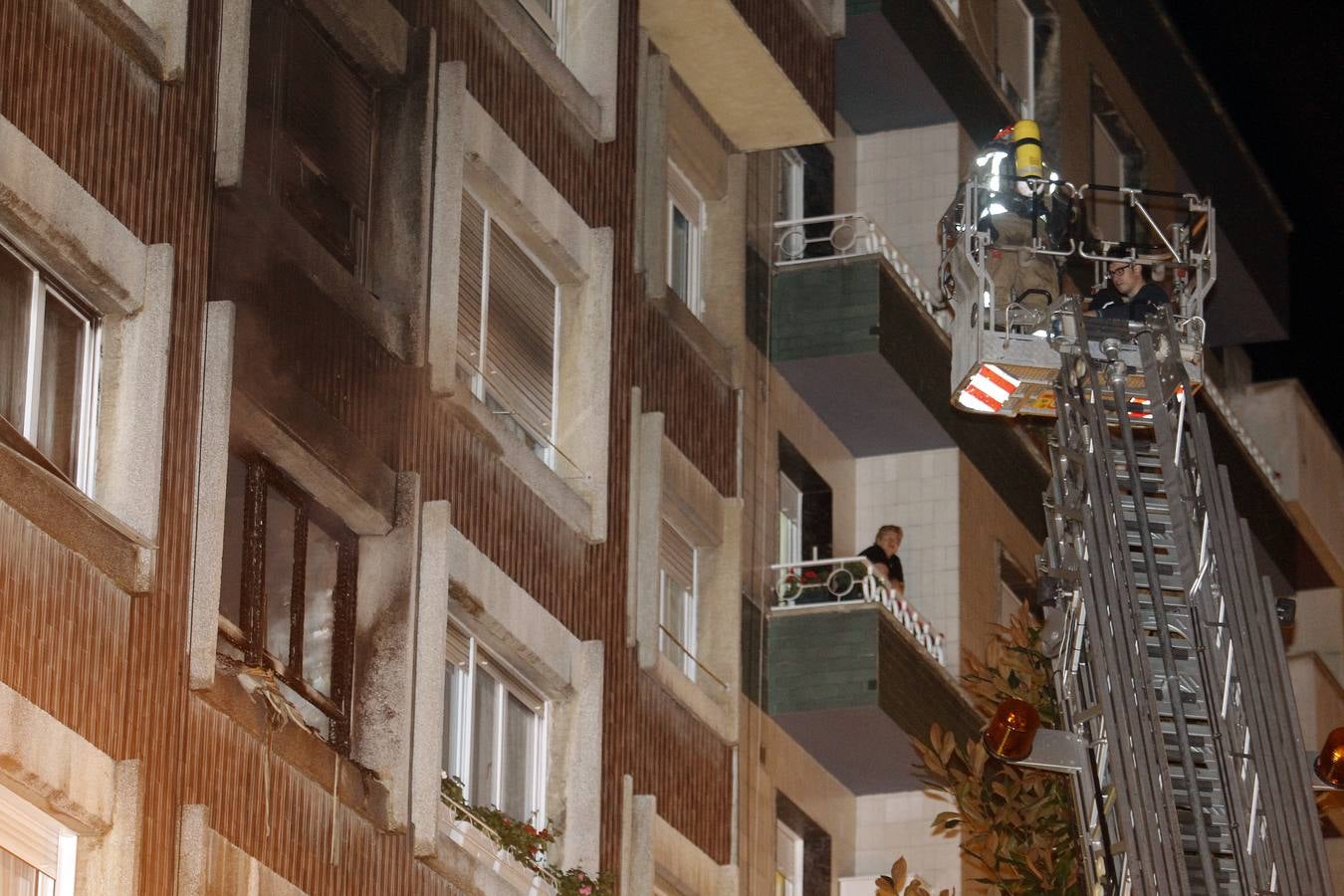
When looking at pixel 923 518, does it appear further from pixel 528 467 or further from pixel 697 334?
pixel 528 467

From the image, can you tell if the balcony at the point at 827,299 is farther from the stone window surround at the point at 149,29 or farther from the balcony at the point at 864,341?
the stone window surround at the point at 149,29

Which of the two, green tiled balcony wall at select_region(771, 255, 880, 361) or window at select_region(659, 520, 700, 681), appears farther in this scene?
green tiled balcony wall at select_region(771, 255, 880, 361)

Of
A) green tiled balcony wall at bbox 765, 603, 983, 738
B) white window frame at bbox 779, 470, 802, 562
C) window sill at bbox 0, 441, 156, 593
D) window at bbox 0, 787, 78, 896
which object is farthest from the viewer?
white window frame at bbox 779, 470, 802, 562

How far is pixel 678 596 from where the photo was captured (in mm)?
26578

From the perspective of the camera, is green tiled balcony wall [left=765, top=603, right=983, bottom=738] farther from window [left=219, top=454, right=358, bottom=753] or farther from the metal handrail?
window [left=219, top=454, right=358, bottom=753]

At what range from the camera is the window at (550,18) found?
24547 millimetres

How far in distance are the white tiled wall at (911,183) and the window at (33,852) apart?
17552 mm

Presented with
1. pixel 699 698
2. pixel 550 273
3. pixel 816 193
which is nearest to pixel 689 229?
pixel 816 193

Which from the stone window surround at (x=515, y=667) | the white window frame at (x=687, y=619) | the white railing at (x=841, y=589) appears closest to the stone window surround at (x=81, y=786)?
the stone window surround at (x=515, y=667)

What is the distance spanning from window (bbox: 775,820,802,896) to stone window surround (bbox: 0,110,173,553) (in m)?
12.1

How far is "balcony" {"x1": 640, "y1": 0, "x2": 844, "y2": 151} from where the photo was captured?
26.8 meters

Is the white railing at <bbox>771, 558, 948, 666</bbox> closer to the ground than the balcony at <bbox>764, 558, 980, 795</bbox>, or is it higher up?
higher up

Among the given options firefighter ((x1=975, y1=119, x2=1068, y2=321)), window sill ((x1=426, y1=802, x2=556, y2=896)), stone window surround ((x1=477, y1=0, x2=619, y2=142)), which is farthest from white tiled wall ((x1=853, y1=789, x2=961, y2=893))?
stone window surround ((x1=477, y1=0, x2=619, y2=142))

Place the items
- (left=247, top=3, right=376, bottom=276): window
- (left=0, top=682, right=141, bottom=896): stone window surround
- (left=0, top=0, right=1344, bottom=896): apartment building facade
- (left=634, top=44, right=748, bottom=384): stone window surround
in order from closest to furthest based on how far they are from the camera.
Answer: (left=0, top=682, right=141, bottom=896): stone window surround
(left=0, top=0, right=1344, bottom=896): apartment building facade
(left=247, top=3, right=376, bottom=276): window
(left=634, top=44, right=748, bottom=384): stone window surround
